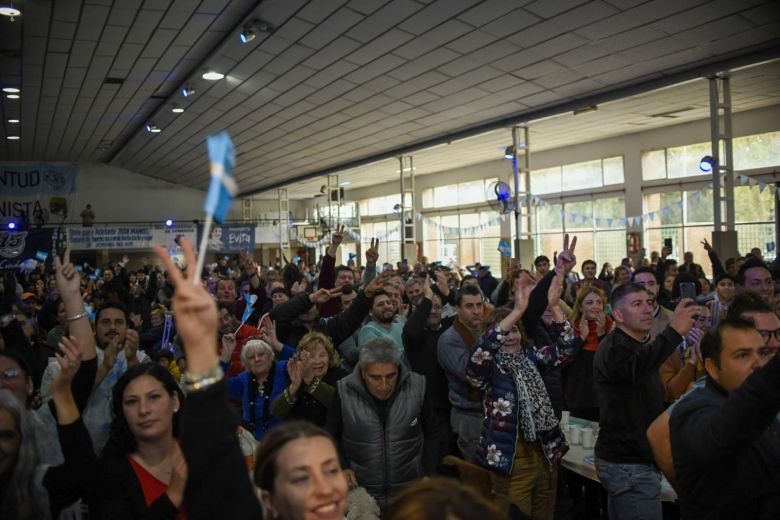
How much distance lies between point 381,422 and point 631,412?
1285 millimetres

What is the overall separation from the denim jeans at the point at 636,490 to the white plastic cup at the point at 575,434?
0.99 metres

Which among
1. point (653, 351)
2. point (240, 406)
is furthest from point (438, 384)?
point (653, 351)

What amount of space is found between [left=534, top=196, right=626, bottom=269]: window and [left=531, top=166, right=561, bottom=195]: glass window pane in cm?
52

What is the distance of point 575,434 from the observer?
14.2 ft

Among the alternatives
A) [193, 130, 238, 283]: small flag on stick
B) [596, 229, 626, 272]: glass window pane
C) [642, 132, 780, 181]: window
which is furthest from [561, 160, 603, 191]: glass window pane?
[193, 130, 238, 283]: small flag on stick

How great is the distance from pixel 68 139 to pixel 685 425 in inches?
781

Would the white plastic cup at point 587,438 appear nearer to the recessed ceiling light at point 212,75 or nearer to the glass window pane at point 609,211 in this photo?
the recessed ceiling light at point 212,75

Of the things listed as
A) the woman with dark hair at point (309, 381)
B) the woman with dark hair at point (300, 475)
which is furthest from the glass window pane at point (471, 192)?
the woman with dark hair at point (300, 475)

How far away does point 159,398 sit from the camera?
247cm

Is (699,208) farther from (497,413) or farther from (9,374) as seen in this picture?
(9,374)

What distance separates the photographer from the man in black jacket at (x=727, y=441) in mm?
1922

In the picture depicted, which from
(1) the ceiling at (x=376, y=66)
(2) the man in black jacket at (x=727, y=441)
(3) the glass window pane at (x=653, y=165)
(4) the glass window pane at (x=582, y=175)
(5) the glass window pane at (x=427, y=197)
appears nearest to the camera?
(2) the man in black jacket at (x=727, y=441)

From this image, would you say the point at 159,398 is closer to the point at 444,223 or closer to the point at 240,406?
the point at 240,406

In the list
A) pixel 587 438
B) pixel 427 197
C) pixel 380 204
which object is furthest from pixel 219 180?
pixel 380 204
